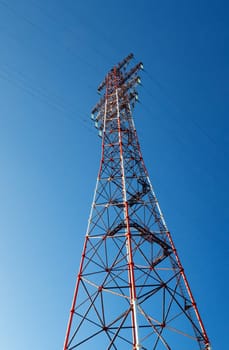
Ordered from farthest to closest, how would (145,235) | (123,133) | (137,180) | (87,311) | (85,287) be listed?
(123,133)
(137,180)
(145,235)
(85,287)
(87,311)

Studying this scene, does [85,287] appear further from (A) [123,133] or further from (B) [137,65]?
(B) [137,65]

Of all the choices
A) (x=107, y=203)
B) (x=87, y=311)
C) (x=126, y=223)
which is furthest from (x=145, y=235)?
(x=87, y=311)

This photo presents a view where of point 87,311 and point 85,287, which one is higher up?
point 85,287

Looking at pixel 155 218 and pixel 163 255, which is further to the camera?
pixel 155 218

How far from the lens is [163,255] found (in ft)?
43.8

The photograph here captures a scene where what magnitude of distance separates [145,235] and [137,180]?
Answer: 4.18m

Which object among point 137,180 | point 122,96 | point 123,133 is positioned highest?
point 122,96

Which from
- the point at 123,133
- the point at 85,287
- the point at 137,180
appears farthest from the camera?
the point at 123,133

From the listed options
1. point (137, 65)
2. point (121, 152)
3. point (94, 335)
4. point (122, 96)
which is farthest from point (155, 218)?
point (137, 65)

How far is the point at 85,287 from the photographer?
11914 mm

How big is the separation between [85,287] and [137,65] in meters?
17.2

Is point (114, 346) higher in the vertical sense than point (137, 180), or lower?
lower

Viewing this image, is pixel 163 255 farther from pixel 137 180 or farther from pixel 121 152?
pixel 121 152

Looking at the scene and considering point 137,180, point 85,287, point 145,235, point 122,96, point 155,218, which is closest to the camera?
point 85,287
